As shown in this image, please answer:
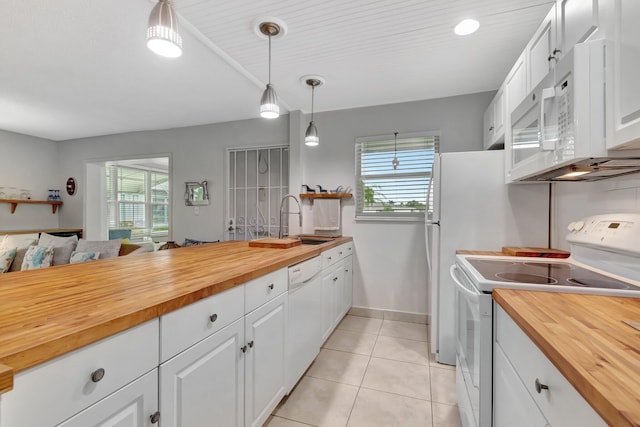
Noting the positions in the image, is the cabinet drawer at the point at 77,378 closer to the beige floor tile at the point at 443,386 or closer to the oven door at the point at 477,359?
the oven door at the point at 477,359

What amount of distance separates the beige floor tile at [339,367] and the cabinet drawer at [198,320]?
3.90 feet

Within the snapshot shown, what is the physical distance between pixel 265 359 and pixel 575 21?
2110mm

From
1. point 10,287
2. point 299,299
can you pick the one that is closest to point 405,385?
point 299,299

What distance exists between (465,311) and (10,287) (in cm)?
198

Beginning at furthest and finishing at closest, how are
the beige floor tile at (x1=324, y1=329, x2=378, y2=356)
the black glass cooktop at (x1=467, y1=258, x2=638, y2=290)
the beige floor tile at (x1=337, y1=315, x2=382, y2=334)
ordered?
the beige floor tile at (x1=337, y1=315, x2=382, y2=334) → the beige floor tile at (x1=324, y1=329, x2=378, y2=356) → the black glass cooktop at (x1=467, y1=258, x2=638, y2=290)

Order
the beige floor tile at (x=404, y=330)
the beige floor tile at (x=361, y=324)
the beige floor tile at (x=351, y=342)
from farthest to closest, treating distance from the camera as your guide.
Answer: the beige floor tile at (x=361, y=324) → the beige floor tile at (x=404, y=330) → the beige floor tile at (x=351, y=342)

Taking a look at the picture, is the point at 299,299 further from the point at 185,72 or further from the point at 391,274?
the point at 185,72

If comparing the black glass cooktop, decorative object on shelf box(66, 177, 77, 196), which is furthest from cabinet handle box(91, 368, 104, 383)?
decorative object on shelf box(66, 177, 77, 196)

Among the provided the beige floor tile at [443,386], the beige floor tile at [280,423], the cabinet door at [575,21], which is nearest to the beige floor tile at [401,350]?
the beige floor tile at [443,386]

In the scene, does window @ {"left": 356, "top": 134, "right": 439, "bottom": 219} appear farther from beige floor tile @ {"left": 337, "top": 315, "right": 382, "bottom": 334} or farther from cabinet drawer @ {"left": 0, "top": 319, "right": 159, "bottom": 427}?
cabinet drawer @ {"left": 0, "top": 319, "right": 159, "bottom": 427}

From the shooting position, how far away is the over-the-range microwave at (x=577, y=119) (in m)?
1.01

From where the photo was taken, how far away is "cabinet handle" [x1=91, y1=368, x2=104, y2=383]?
654 mm

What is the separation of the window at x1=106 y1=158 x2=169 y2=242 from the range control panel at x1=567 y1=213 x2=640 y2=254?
602cm

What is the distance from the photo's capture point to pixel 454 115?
2.97 m
